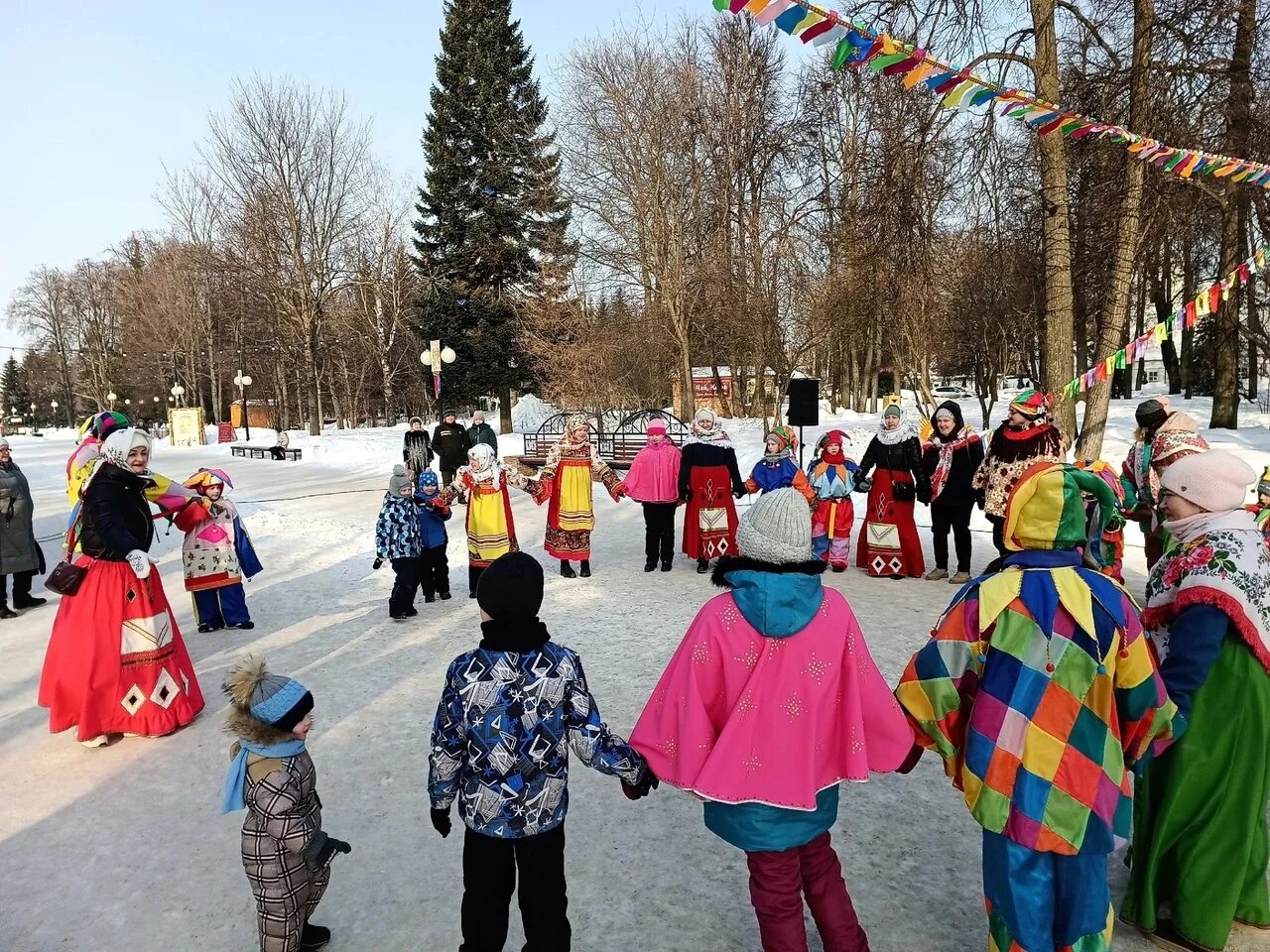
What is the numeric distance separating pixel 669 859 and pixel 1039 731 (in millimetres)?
1728

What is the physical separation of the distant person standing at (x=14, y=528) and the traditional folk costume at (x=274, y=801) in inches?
240

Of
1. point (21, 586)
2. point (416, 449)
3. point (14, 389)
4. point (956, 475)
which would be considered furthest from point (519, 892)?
point (14, 389)

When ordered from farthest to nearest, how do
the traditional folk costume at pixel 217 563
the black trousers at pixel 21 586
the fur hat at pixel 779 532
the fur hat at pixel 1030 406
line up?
1. the black trousers at pixel 21 586
2. the traditional folk costume at pixel 217 563
3. the fur hat at pixel 1030 406
4. the fur hat at pixel 779 532

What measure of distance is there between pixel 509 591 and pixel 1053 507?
159 cm

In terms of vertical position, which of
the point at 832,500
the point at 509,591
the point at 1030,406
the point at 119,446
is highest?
the point at 1030,406

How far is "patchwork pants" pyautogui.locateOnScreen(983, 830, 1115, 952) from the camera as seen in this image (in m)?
2.14

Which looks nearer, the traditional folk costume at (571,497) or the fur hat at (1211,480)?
the fur hat at (1211,480)

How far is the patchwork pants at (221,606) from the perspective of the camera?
6.65 m

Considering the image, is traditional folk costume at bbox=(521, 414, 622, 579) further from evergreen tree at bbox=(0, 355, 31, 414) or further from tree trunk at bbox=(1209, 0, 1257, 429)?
evergreen tree at bbox=(0, 355, 31, 414)

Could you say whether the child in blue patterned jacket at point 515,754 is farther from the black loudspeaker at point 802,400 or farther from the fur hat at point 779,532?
the black loudspeaker at point 802,400

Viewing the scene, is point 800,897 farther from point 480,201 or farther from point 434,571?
point 480,201

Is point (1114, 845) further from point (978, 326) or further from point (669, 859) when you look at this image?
point (978, 326)

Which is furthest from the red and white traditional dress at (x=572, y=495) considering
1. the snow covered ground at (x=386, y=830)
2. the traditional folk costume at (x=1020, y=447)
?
the traditional folk costume at (x=1020, y=447)

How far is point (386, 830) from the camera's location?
11.4 feet
